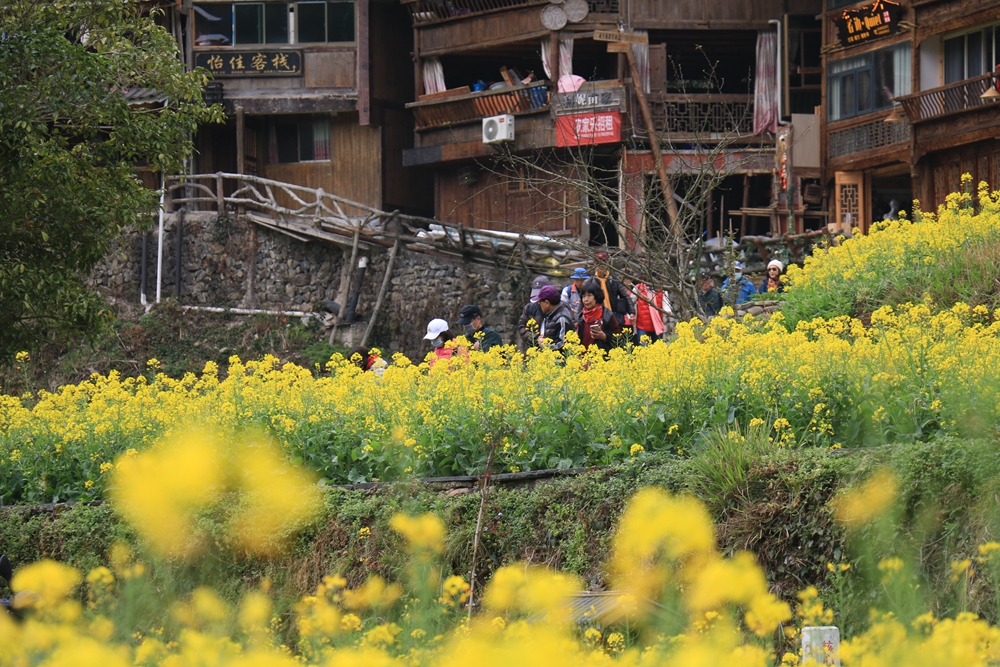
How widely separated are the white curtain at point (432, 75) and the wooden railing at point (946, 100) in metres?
9.66

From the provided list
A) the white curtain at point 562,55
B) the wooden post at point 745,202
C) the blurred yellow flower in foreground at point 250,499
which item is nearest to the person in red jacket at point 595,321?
the blurred yellow flower in foreground at point 250,499

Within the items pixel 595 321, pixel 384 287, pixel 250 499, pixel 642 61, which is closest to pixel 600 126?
pixel 642 61

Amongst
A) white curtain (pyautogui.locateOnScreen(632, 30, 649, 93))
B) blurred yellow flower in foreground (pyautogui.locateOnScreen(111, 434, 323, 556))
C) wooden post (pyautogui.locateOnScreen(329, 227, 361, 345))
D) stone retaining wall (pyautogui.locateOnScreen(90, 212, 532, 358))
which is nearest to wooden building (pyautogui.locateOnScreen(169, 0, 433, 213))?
stone retaining wall (pyautogui.locateOnScreen(90, 212, 532, 358))

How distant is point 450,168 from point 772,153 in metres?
6.93

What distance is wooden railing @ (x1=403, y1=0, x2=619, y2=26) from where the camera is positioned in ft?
85.6

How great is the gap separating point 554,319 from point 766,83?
16.1 meters

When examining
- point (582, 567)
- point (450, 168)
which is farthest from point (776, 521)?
point (450, 168)

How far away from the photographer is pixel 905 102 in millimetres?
23484

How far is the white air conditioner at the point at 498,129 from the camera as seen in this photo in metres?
25.7

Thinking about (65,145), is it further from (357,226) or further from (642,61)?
(642,61)

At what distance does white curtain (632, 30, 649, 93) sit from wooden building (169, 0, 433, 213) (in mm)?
5986

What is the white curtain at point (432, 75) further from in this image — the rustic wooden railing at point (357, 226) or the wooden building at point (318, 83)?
the rustic wooden railing at point (357, 226)

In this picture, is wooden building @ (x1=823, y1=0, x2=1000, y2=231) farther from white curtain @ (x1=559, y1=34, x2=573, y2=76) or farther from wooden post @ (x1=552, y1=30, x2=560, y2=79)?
wooden post @ (x1=552, y1=30, x2=560, y2=79)

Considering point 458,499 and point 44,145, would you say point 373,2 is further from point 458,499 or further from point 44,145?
point 458,499
